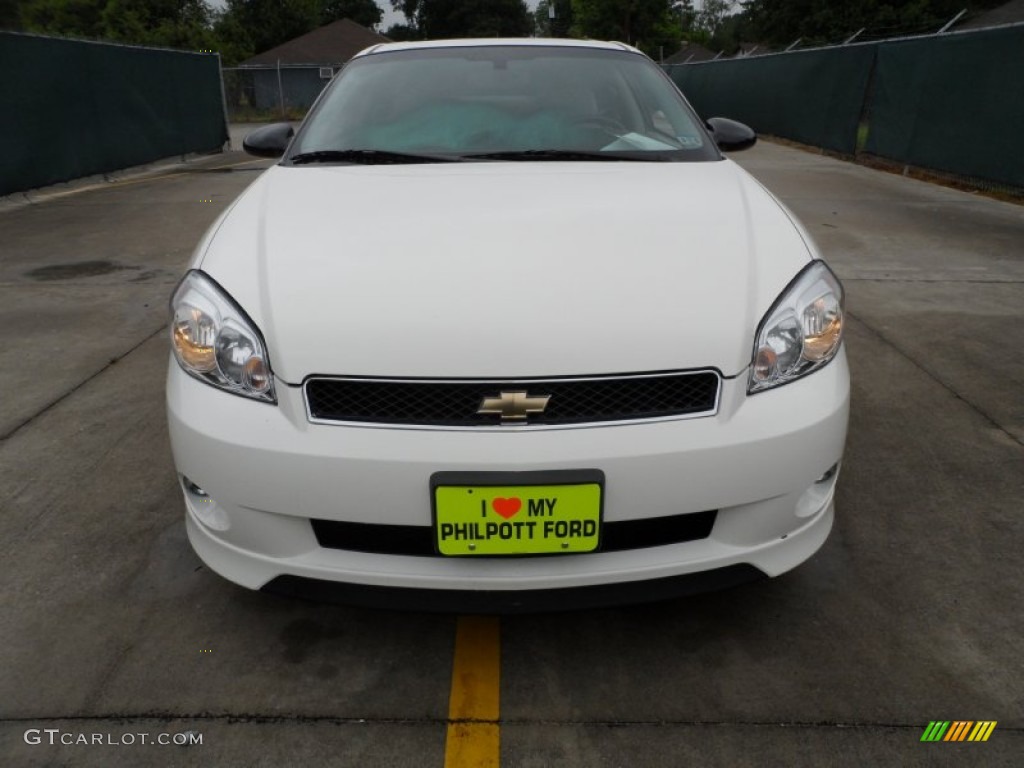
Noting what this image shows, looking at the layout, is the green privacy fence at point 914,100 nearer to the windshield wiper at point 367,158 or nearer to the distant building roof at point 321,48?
the windshield wiper at point 367,158

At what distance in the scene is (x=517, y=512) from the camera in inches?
66.6

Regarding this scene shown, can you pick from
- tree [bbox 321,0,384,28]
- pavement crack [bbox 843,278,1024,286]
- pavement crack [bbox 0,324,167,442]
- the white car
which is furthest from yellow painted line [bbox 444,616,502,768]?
tree [bbox 321,0,384,28]

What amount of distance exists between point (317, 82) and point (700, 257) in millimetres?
41818

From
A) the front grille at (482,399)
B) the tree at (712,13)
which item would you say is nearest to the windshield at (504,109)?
the front grille at (482,399)

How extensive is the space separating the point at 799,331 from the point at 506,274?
0.71m

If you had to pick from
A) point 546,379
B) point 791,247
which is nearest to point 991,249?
point 791,247

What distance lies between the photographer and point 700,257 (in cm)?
201

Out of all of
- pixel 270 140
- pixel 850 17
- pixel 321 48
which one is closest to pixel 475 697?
pixel 270 140

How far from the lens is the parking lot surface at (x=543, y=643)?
5.95ft

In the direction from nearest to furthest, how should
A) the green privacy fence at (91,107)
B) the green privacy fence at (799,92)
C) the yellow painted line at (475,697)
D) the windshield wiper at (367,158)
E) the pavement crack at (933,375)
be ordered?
the yellow painted line at (475,697), the windshield wiper at (367,158), the pavement crack at (933,375), the green privacy fence at (91,107), the green privacy fence at (799,92)

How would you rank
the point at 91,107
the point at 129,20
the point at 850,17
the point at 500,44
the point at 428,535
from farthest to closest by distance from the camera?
the point at 129,20
the point at 850,17
the point at 91,107
the point at 500,44
the point at 428,535

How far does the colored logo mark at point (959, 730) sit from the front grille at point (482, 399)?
0.88 metres

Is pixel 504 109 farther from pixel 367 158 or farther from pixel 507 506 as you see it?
pixel 507 506

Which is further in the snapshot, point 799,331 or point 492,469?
point 799,331
